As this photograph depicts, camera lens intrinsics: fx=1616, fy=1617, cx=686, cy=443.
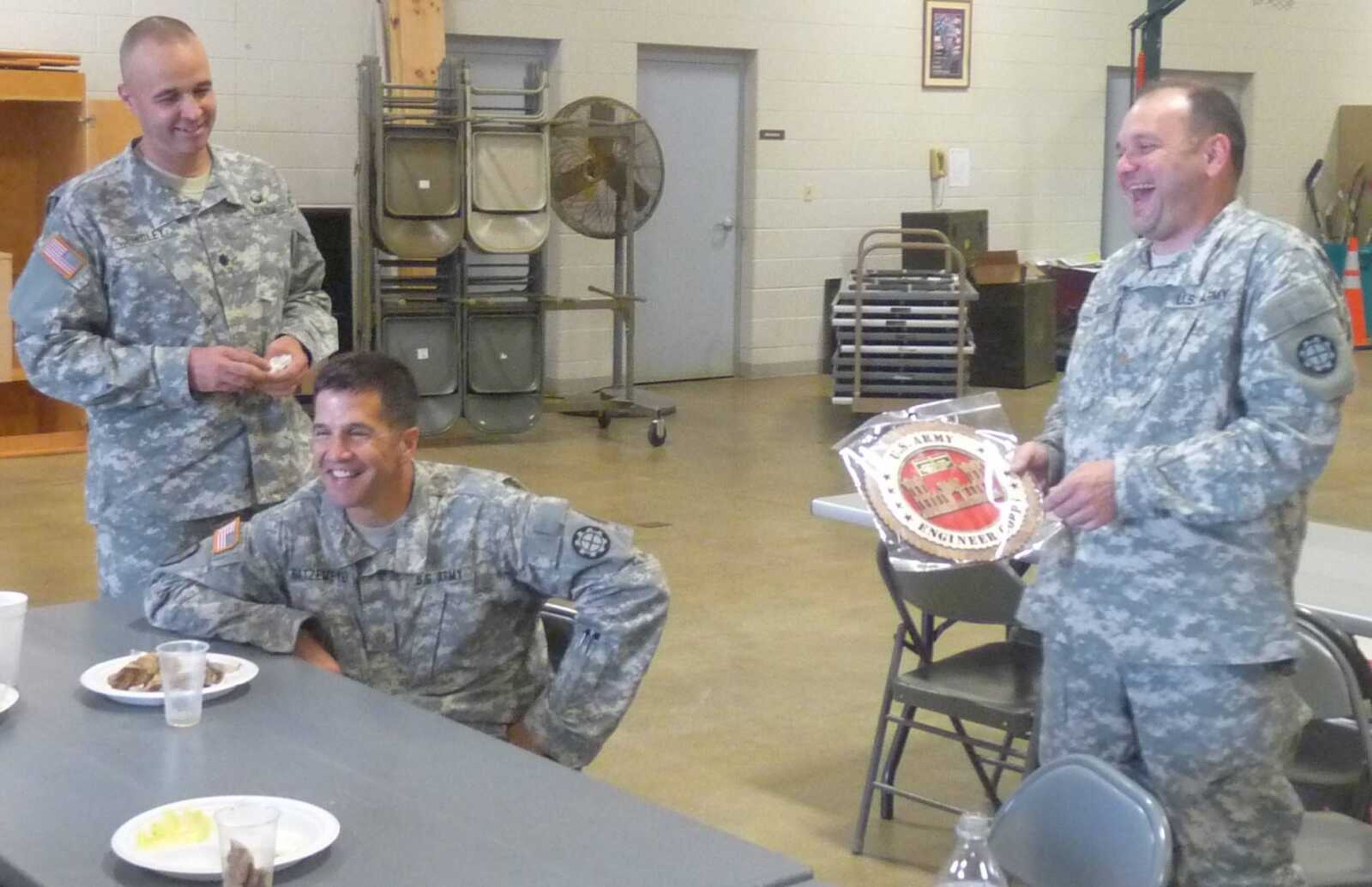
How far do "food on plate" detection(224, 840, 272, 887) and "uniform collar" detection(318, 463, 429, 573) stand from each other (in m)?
0.96

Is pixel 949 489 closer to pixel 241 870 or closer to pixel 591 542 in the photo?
pixel 591 542

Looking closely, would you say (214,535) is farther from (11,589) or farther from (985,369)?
(985,369)

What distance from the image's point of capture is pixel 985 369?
10695 mm

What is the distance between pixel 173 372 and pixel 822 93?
863cm

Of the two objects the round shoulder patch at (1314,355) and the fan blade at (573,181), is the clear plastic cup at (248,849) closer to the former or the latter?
the round shoulder patch at (1314,355)

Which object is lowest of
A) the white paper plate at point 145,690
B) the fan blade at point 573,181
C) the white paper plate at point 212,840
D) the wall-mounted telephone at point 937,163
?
the white paper plate at point 212,840

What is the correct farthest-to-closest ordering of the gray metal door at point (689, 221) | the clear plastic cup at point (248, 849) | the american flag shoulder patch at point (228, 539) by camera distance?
the gray metal door at point (689, 221) < the american flag shoulder patch at point (228, 539) < the clear plastic cup at point (248, 849)

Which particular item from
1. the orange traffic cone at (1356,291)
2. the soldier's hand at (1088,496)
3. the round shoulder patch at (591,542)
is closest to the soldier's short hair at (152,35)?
the round shoulder patch at (591,542)

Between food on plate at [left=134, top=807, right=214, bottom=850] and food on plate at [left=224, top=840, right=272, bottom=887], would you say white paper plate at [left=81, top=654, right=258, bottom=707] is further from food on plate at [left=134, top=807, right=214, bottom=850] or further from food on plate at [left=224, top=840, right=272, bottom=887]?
food on plate at [left=224, top=840, right=272, bottom=887]

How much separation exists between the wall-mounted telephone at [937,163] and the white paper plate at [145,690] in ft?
32.0

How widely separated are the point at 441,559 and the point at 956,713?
1224 millimetres

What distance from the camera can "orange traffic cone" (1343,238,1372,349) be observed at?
12.9 m

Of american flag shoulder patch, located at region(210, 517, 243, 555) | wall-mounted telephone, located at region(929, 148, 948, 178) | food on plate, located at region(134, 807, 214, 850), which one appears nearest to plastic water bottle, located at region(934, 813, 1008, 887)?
food on plate, located at region(134, 807, 214, 850)

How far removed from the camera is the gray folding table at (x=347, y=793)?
5.24 feet
